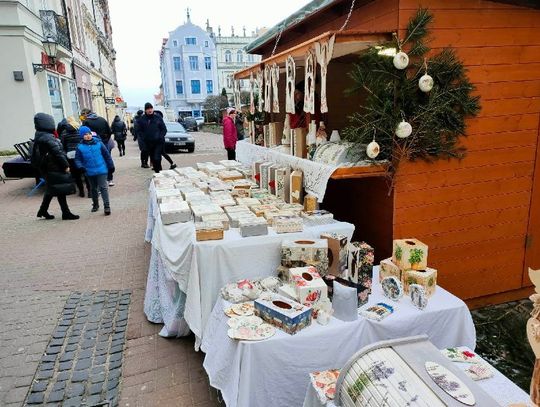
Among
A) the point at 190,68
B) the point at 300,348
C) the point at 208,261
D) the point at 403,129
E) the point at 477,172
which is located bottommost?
the point at 300,348

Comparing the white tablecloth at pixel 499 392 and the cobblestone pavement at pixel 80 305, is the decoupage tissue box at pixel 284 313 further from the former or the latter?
the cobblestone pavement at pixel 80 305

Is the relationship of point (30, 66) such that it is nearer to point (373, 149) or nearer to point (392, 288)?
point (373, 149)

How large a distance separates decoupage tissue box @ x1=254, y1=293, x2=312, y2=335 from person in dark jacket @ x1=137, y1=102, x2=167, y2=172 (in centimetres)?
890

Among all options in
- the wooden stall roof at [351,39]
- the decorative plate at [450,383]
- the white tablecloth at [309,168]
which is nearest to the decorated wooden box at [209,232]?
the white tablecloth at [309,168]

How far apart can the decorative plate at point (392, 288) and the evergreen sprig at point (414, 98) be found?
1.13 metres

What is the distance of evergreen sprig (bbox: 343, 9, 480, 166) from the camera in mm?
3154

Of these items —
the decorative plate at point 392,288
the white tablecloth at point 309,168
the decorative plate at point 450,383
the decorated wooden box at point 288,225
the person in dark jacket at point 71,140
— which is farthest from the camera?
the person in dark jacket at point 71,140

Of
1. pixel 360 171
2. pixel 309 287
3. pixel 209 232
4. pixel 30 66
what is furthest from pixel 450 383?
pixel 30 66

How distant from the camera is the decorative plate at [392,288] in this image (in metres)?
2.63

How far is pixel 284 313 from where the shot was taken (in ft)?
7.51

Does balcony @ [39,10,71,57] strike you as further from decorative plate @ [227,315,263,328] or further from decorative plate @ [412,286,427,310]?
decorative plate @ [412,286,427,310]

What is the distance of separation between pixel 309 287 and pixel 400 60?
6.25 ft

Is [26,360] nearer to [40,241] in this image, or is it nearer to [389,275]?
[389,275]

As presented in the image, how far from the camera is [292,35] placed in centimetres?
570
